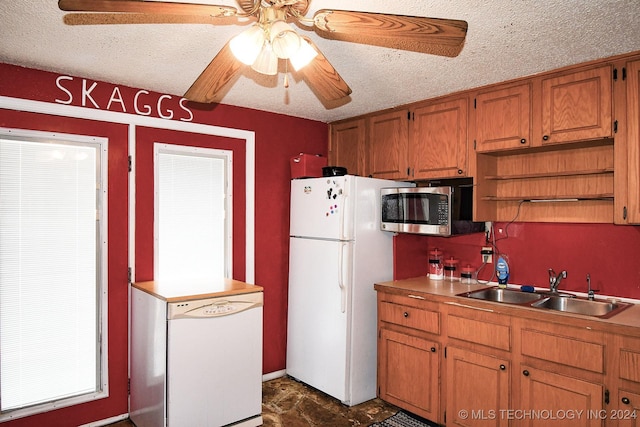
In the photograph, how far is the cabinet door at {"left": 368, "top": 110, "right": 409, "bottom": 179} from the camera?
3561mm

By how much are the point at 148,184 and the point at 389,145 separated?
1955 mm

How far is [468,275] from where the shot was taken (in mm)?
3434

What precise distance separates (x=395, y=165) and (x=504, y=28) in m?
1.62

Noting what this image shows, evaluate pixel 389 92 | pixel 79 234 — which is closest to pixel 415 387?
pixel 389 92

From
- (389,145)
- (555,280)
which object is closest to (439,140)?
(389,145)

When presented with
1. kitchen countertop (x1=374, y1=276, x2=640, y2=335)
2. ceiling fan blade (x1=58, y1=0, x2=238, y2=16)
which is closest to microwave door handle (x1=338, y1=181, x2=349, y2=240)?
kitchen countertop (x1=374, y1=276, x2=640, y2=335)

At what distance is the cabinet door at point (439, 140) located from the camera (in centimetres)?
316

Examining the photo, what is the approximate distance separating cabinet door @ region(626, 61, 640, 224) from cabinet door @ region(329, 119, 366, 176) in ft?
6.58

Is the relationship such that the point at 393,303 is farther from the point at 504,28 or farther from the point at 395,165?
the point at 504,28

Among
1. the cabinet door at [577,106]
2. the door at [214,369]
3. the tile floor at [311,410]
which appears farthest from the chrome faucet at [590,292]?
the door at [214,369]

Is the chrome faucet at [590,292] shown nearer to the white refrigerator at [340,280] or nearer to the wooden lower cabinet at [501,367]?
the wooden lower cabinet at [501,367]

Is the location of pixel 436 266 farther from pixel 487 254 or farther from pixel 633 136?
pixel 633 136

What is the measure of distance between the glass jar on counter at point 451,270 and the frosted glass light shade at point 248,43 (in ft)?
8.37

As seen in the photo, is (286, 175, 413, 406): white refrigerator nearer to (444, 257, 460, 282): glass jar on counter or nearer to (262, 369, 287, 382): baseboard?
→ (262, 369, 287, 382): baseboard
